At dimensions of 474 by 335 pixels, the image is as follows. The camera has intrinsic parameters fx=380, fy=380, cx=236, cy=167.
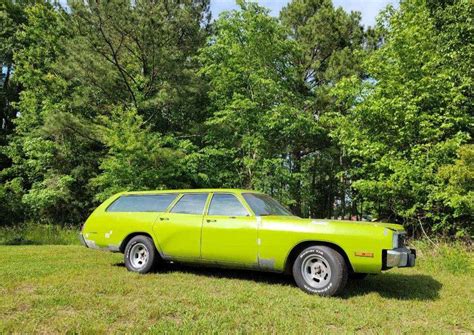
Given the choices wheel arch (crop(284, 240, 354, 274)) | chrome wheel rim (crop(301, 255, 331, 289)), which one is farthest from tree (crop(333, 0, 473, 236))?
chrome wheel rim (crop(301, 255, 331, 289))

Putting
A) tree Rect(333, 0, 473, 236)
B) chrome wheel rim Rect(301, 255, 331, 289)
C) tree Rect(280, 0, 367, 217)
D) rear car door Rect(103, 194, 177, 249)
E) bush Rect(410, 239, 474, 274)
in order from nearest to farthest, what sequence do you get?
1. chrome wheel rim Rect(301, 255, 331, 289)
2. rear car door Rect(103, 194, 177, 249)
3. bush Rect(410, 239, 474, 274)
4. tree Rect(333, 0, 473, 236)
5. tree Rect(280, 0, 367, 217)

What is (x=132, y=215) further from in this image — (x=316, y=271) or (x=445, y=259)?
(x=445, y=259)

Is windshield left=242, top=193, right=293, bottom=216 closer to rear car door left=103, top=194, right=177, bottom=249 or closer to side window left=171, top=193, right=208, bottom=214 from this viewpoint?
side window left=171, top=193, right=208, bottom=214

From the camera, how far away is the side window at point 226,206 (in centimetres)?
672

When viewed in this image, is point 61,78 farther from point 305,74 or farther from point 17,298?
point 17,298

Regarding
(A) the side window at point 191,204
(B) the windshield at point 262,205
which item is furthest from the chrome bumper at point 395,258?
(A) the side window at point 191,204

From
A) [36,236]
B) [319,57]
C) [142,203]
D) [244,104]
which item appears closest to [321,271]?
[142,203]

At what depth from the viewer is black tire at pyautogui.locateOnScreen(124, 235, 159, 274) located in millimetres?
7164

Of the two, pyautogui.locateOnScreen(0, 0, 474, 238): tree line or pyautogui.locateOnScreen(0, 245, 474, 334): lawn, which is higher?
pyautogui.locateOnScreen(0, 0, 474, 238): tree line

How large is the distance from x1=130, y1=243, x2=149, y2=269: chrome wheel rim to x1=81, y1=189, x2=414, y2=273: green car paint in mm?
272

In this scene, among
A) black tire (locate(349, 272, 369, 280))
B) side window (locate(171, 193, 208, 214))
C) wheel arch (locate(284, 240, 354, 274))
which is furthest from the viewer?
side window (locate(171, 193, 208, 214))

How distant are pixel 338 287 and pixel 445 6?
45.3 ft

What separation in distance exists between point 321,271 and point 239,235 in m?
1.46

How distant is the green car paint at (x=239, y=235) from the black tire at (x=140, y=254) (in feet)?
0.47
